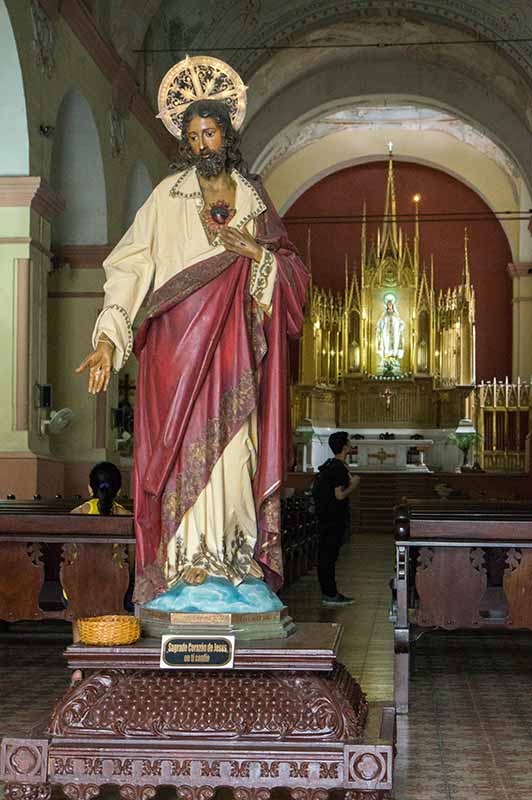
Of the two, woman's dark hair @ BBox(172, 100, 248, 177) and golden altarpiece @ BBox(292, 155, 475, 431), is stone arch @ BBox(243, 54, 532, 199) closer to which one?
golden altarpiece @ BBox(292, 155, 475, 431)

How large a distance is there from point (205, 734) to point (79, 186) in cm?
1266

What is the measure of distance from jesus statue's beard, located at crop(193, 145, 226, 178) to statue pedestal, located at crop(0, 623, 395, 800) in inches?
71.5

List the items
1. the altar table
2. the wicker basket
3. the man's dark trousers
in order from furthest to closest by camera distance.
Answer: the altar table < the man's dark trousers < the wicker basket

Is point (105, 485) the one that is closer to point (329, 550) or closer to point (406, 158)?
point (329, 550)

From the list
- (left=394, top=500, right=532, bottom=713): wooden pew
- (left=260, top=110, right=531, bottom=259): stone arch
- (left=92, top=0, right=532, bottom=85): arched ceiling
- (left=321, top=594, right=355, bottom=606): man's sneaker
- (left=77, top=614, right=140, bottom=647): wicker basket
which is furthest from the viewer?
(left=260, top=110, right=531, bottom=259): stone arch

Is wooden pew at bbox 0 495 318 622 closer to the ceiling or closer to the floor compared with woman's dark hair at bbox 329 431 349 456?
closer to the floor

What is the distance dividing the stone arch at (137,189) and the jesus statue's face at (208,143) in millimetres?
13431

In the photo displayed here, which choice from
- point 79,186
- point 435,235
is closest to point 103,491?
point 79,186

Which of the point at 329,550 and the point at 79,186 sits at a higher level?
the point at 79,186

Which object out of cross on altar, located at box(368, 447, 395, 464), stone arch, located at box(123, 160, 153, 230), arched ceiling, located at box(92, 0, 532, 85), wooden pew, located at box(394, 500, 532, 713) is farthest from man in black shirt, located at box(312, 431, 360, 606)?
cross on altar, located at box(368, 447, 395, 464)

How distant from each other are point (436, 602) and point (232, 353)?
2.62 m

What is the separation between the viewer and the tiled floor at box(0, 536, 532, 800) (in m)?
4.68

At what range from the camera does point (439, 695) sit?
6.59 meters

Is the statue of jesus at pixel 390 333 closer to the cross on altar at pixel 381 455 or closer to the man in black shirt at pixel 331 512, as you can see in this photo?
the cross on altar at pixel 381 455
